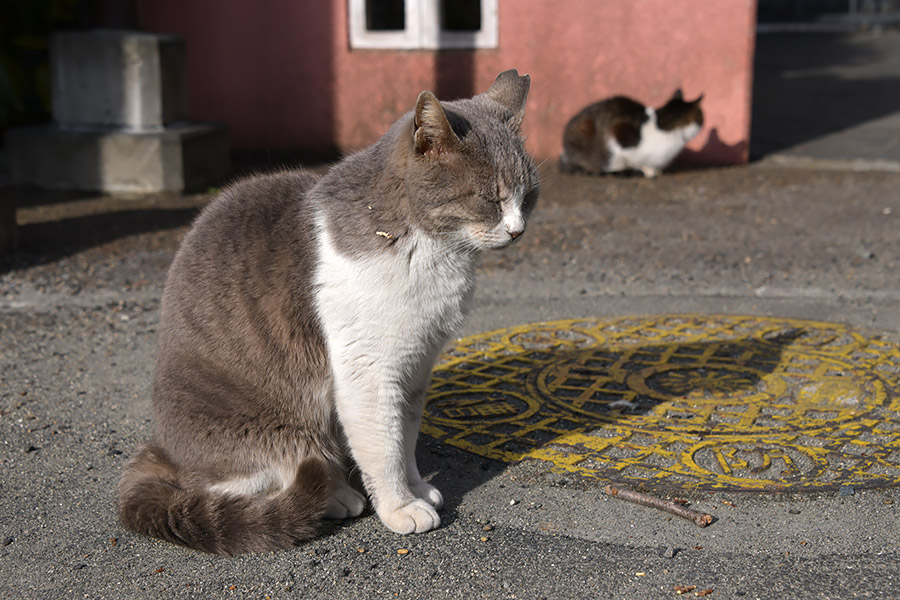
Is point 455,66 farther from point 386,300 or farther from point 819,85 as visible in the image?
point 819,85

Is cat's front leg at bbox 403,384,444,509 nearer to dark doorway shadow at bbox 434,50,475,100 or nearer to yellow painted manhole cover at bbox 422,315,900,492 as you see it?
yellow painted manhole cover at bbox 422,315,900,492

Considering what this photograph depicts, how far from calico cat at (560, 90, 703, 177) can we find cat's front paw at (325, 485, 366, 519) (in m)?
5.88

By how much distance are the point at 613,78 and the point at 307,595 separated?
7.16m

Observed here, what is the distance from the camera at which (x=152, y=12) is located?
9.61 m

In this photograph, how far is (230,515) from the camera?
291 centimetres

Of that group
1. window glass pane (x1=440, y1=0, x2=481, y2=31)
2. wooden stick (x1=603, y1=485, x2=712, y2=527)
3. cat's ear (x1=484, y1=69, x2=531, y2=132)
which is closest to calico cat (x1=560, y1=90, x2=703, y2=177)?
window glass pane (x1=440, y1=0, x2=481, y2=31)

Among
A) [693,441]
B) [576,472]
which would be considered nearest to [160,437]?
[576,472]

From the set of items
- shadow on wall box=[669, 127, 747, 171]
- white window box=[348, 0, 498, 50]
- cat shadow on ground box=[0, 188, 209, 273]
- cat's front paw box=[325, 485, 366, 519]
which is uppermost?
white window box=[348, 0, 498, 50]

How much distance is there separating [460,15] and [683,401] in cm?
642

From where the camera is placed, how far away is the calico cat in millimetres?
8352

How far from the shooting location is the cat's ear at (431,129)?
2666 mm

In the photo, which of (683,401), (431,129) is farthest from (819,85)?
(431,129)

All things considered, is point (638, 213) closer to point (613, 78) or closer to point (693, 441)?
point (613, 78)

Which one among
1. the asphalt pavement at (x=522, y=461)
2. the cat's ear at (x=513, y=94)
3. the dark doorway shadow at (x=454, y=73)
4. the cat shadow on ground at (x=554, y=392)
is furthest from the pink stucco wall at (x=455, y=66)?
the cat's ear at (x=513, y=94)
